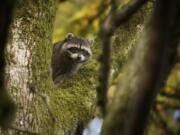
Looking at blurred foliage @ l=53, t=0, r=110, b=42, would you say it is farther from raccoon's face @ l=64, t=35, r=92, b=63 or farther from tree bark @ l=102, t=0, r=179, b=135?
tree bark @ l=102, t=0, r=179, b=135

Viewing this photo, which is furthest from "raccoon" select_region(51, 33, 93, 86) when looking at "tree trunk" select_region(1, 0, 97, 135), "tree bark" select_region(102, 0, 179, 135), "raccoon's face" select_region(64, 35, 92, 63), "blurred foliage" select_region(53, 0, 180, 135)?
"tree bark" select_region(102, 0, 179, 135)

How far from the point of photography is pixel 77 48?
9.55 metres

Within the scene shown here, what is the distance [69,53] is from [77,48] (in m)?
0.17

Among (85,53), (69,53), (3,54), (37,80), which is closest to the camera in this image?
(3,54)

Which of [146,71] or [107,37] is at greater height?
[107,37]

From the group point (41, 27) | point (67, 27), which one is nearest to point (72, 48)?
point (67, 27)

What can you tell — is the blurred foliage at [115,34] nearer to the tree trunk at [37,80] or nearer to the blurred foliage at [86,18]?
the blurred foliage at [86,18]

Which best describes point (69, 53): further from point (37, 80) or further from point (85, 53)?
point (37, 80)

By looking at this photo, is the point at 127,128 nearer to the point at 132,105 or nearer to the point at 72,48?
the point at 132,105

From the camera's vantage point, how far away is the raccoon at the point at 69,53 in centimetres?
911

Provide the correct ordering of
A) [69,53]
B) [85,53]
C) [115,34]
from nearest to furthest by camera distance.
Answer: [115,34] → [85,53] → [69,53]

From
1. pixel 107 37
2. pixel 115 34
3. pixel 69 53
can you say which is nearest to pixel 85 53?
pixel 69 53

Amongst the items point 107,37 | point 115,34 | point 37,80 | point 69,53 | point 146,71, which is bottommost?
point 69,53

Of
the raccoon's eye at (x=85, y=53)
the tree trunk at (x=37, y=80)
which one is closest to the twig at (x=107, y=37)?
the tree trunk at (x=37, y=80)
